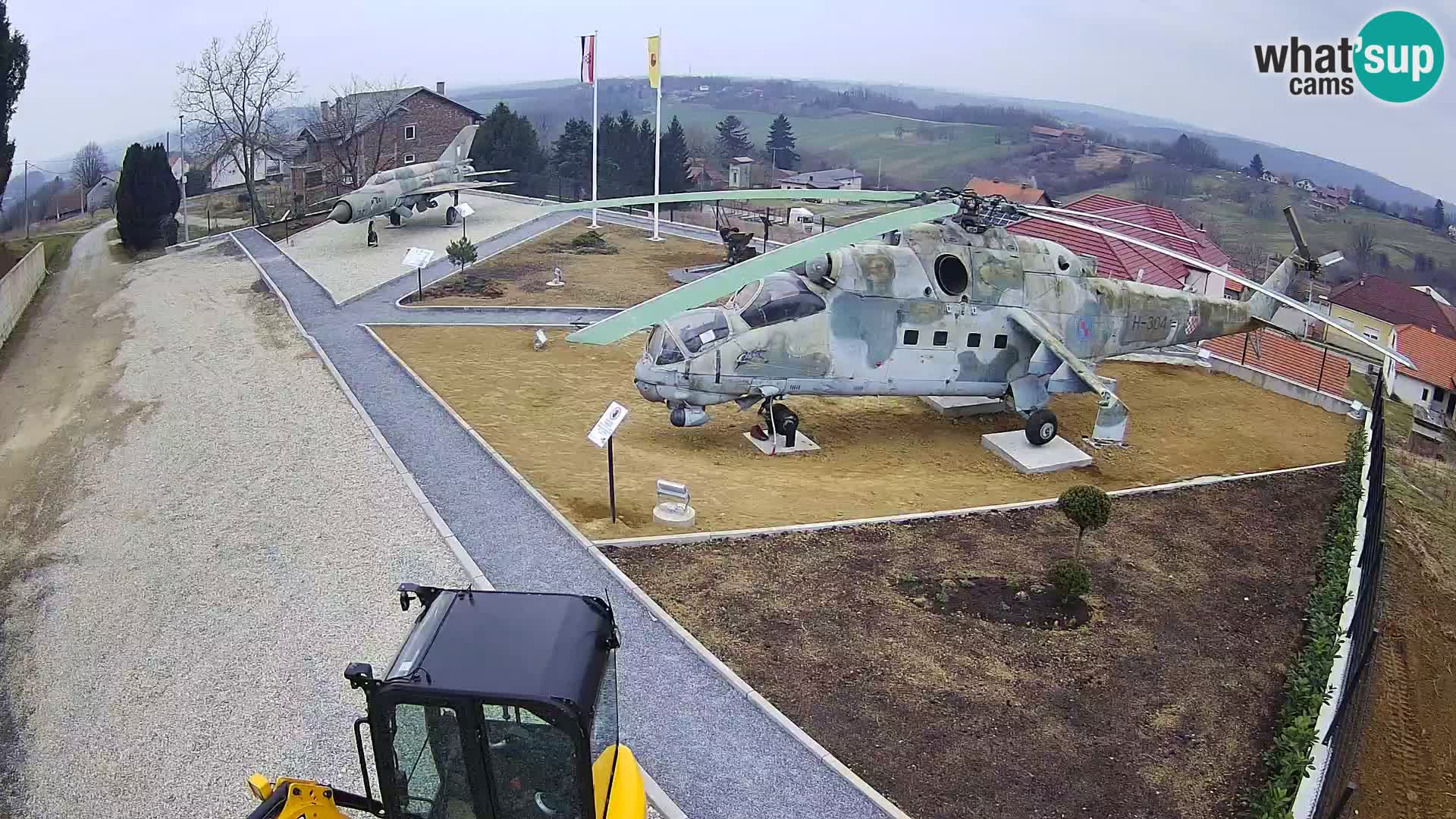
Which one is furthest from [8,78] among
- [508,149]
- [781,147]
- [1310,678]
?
[781,147]

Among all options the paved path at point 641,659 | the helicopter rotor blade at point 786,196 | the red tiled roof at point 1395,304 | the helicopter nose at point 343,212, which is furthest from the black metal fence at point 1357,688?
the red tiled roof at point 1395,304

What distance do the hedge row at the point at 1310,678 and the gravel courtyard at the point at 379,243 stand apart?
82.9 feet

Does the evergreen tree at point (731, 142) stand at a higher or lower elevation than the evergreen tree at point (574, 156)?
higher

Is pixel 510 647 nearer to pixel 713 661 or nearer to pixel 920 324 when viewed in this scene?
pixel 713 661

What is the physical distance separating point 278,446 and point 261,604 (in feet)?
19.7

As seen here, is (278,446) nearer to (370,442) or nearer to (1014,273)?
(370,442)

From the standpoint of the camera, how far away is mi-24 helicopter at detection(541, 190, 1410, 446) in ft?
55.8

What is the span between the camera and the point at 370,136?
54188 millimetres

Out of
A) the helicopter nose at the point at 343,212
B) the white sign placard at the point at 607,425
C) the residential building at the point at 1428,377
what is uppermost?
the helicopter nose at the point at 343,212

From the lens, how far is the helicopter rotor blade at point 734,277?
11.9m

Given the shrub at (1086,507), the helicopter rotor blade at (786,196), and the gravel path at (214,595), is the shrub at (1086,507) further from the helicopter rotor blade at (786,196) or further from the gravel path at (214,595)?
the gravel path at (214,595)

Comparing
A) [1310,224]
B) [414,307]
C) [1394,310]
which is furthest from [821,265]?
[1310,224]

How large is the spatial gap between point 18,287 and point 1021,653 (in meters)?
31.8

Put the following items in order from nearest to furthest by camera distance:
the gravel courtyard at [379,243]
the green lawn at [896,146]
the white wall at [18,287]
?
the white wall at [18,287]
the gravel courtyard at [379,243]
the green lawn at [896,146]
